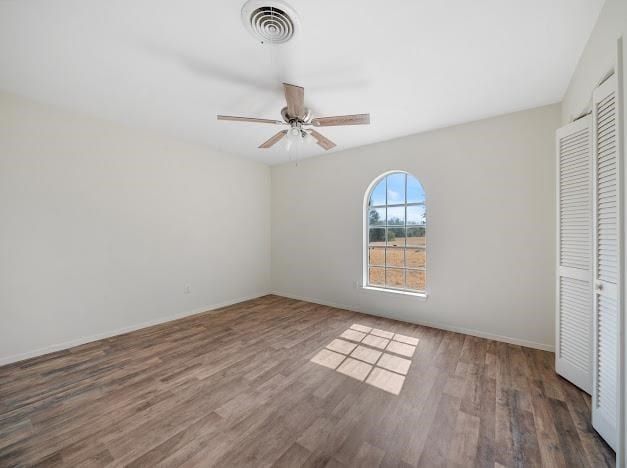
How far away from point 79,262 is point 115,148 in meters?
1.55

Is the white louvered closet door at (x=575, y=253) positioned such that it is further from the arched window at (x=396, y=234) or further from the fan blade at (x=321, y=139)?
the fan blade at (x=321, y=139)

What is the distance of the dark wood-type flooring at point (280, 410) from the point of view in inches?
60.1

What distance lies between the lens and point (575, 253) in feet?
7.00

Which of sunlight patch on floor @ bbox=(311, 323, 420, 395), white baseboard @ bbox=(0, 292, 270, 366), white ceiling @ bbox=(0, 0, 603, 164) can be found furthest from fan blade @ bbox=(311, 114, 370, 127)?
white baseboard @ bbox=(0, 292, 270, 366)

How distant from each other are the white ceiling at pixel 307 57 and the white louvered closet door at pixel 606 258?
0.75 meters

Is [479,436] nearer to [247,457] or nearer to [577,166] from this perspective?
[247,457]

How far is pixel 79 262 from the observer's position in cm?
306

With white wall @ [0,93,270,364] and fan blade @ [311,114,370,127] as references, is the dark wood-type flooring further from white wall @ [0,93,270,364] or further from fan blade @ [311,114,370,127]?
fan blade @ [311,114,370,127]

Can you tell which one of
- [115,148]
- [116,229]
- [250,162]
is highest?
[250,162]

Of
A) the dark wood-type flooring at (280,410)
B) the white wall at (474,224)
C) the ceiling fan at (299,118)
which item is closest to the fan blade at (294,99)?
the ceiling fan at (299,118)

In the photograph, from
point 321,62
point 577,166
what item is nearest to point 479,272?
point 577,166

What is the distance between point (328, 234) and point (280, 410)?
3.12 m

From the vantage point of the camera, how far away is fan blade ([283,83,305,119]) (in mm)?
1950

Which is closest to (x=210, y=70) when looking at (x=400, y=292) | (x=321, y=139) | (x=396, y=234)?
(x=321, y=139)
